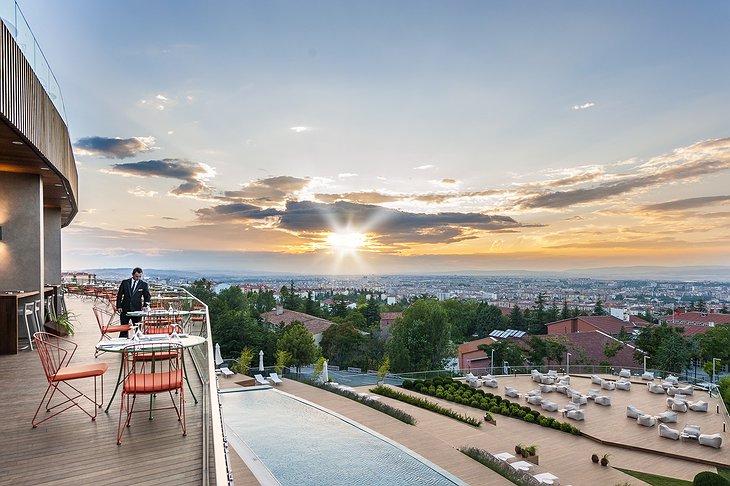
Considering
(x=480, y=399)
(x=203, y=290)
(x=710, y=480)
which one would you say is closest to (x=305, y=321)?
(x=203, y=290)

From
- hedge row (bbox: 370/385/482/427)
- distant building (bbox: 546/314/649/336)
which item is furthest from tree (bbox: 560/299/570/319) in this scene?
hedge row (bbox: 370/385/482/427)

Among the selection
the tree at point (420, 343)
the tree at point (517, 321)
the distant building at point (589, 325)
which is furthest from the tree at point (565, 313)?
the tree at point (420, 343)

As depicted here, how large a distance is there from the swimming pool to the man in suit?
3710 mm

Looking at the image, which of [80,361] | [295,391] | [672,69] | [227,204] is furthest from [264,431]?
[227,204]

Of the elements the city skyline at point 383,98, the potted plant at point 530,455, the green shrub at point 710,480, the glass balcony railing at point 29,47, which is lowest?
the potted plant at point 530,455

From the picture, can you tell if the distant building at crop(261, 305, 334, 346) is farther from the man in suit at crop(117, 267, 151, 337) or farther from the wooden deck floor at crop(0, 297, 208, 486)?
the wooden deck floor at crop(0, 297, 208, 486)

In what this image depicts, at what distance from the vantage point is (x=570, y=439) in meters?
17.3

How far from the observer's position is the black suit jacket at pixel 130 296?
31.9 feet

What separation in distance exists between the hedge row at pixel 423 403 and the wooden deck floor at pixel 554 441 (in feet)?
1.71

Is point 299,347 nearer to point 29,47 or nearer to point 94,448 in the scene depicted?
point 29,47

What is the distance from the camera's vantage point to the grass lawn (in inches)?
530

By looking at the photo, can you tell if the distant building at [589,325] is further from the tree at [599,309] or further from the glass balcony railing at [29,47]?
the glass balcony railing at [29,47]

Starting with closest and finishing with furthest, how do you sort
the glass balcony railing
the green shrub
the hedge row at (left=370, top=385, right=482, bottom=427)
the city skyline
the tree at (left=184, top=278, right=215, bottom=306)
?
the glass balcony railing, the green shrub, the city skyline, the hedge row at (left=370, top=385, right=482, bottom=427), the tree at (left=184, top=278, right=215, bottom=306)

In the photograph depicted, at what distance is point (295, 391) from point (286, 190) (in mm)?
18133
